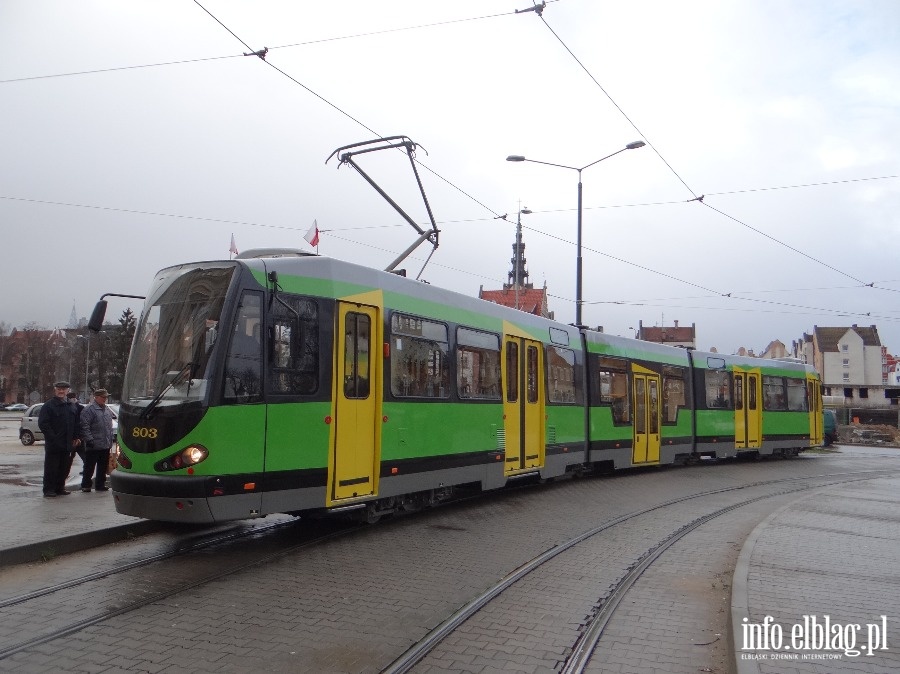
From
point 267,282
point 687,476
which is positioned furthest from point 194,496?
point 687,476

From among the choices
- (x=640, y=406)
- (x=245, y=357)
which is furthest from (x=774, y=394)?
(x=245, y=357)

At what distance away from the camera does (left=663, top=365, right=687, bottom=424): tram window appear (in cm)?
2017

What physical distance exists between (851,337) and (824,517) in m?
104

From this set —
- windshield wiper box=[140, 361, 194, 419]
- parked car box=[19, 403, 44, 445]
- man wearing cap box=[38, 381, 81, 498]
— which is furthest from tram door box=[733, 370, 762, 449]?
parked car box=[19, 403, 44, 445]

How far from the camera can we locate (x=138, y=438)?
7.86 metres

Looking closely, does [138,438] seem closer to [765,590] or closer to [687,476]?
[765,590]

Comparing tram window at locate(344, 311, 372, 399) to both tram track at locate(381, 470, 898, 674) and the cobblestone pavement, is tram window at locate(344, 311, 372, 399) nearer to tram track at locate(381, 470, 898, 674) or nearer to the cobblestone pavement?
the cobblestone pavement

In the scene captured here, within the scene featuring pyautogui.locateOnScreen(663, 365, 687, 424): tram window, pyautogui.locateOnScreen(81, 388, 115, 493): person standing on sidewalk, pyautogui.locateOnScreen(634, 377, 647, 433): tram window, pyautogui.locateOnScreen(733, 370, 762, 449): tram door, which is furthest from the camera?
pyautogui.locateOnScreen(733, 370, 762, 449): tram door

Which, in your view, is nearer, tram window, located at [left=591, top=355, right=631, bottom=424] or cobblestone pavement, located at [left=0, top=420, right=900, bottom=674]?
cobblestone pavement, located at [left=0, top=420, right=900, bottom=674]

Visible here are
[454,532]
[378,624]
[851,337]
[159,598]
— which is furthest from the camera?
[851,337]

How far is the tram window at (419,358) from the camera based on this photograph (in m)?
9.94

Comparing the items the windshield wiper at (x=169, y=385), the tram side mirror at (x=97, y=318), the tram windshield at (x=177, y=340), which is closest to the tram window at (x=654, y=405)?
the tram windshield at (x=177, y=340)

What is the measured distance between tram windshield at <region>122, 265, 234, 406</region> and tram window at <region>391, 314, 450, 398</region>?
2.59m

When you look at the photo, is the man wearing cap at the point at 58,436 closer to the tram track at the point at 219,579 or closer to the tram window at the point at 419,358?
the tram track at the point at 219,579
